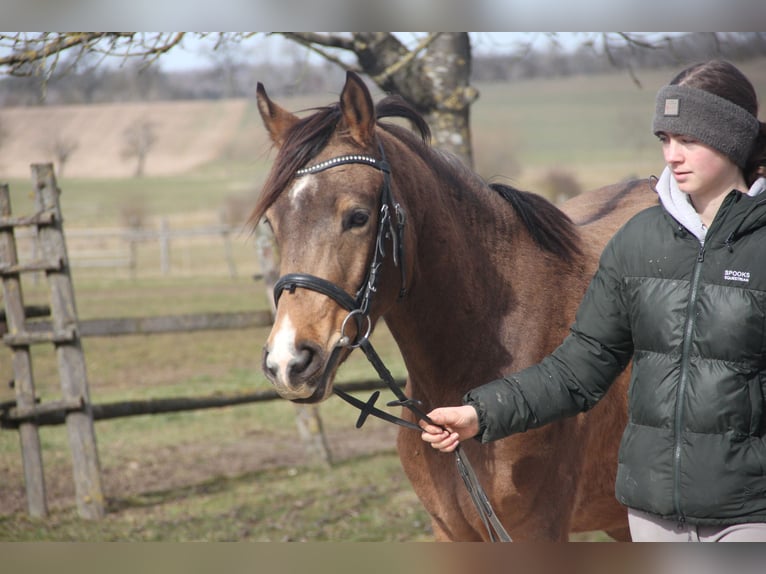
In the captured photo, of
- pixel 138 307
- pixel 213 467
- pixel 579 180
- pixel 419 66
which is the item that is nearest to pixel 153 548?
pixel 419 66

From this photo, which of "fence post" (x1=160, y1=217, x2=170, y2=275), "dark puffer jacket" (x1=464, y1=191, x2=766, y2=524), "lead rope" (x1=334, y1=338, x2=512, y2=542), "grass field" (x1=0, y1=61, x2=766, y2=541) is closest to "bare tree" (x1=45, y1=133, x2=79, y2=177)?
"grass field" (x1=0, y1=61, x2=766, y2=541)

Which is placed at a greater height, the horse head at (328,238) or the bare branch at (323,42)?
the bare branch at (323,42)

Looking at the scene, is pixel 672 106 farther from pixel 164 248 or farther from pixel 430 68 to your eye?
pixel 164 248

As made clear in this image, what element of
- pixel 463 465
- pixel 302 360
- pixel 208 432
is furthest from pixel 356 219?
pixel 208 432

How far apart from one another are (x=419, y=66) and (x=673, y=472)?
11.0ft

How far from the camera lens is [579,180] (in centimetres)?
2230

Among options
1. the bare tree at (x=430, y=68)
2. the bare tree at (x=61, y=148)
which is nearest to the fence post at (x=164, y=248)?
the bare tree at (x=61, y=148)

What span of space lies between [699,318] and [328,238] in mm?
993

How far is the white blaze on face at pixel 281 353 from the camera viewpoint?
1.97m

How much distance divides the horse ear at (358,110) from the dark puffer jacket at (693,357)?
83cm

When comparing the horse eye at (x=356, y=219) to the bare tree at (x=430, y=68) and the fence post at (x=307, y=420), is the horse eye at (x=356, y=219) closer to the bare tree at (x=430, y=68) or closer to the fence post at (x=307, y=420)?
the bare tree at (x=430, y=68)

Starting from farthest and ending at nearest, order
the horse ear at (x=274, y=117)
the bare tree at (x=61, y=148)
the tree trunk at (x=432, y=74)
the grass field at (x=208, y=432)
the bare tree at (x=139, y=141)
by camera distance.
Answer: the bare tree at (x=139, y=141) → the bare tree at (x=61, y=148) → the grass field at (x=208, y=432) → the tree trunk at (x=432, y=74) → the horse ear at (x=274, y=117)

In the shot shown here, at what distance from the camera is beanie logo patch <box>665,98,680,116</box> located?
1727 millimetres
